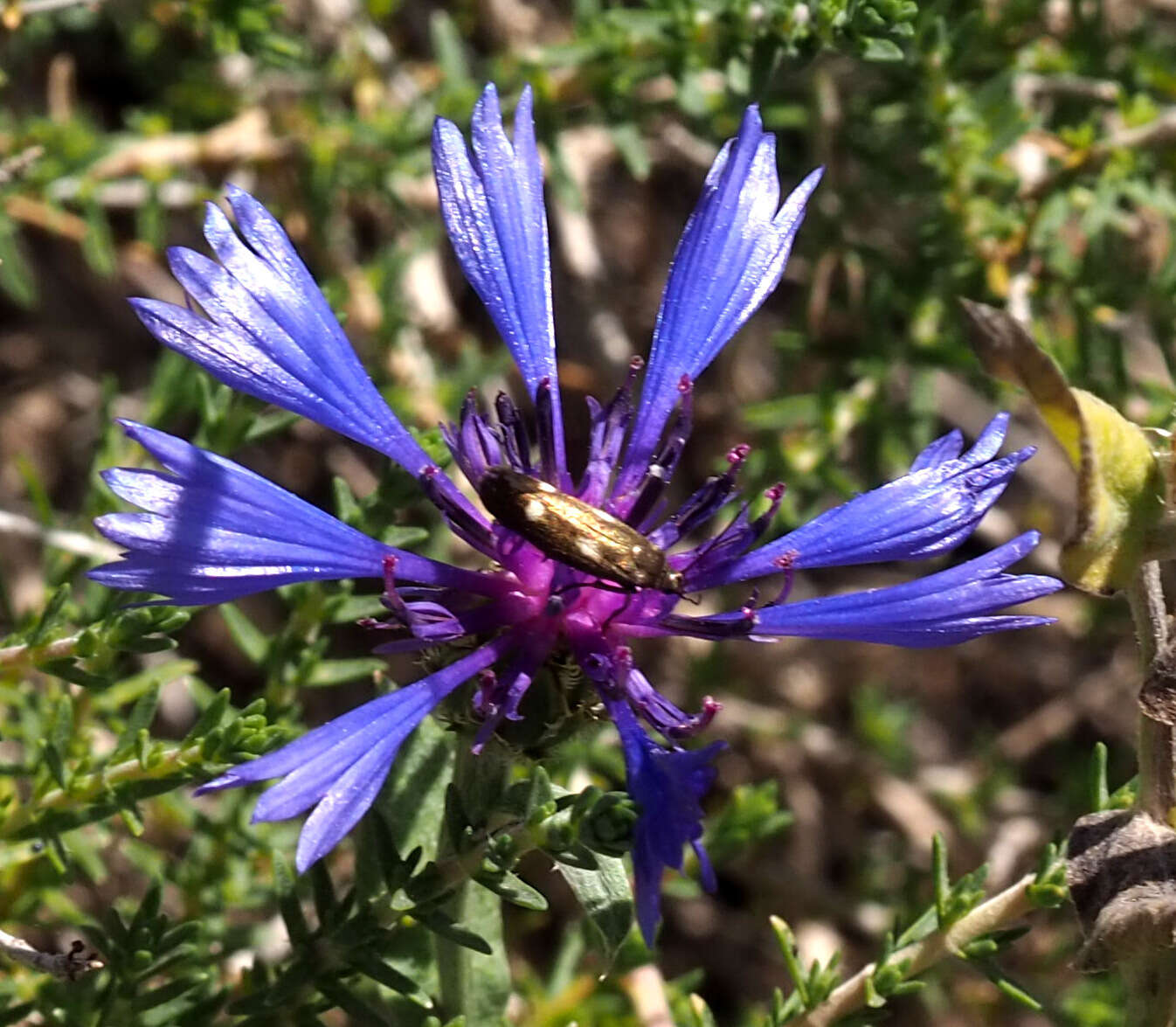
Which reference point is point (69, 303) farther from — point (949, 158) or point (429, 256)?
point (949, 158)

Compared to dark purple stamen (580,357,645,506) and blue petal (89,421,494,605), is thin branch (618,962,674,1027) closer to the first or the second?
dark purple stamen (580,357,645,506)

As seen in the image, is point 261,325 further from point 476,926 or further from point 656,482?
point 476,926

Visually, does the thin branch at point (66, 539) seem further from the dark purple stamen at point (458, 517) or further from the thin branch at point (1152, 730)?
the thin branch at point (1152, 730)

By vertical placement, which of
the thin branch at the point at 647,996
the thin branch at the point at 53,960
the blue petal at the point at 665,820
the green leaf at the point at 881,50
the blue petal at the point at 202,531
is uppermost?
the green leaf at the point at 881,50

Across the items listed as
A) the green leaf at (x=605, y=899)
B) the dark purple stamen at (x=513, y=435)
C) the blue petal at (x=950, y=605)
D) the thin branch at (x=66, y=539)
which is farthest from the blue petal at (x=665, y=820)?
the thin branch at (x=66, y=539)

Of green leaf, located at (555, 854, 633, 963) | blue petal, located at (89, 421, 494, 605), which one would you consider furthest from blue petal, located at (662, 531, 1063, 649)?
blue petal, located at (89, 421, 494, 605)

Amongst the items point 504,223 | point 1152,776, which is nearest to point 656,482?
point 504,223
